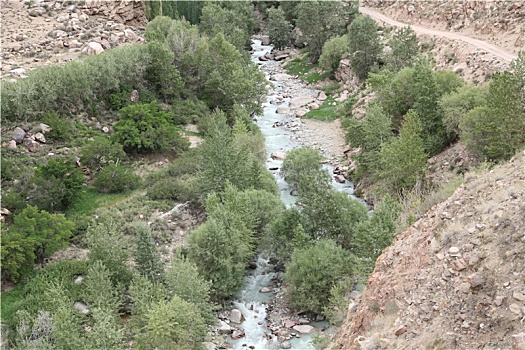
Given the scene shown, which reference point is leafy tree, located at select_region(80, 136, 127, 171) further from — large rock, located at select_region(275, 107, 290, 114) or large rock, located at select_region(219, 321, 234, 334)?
large rock, located at select_region(275, 107, 290, 114)

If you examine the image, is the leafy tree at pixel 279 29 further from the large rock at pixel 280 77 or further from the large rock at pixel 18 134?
the large rock at pixel 18 134

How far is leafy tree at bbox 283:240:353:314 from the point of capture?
31438 millimetres

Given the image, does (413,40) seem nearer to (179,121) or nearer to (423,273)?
(179,121)

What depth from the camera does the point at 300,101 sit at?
70062 mm

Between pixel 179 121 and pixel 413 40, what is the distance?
27235 millimetres

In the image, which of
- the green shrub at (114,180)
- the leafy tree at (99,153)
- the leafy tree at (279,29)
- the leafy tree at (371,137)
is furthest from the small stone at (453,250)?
the leafy tree at (279,29)

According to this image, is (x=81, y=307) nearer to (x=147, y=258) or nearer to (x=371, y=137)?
(x=147, y=258)

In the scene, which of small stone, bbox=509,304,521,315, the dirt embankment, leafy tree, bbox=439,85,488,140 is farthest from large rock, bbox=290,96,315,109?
small stone, bbox=509,304,521,315

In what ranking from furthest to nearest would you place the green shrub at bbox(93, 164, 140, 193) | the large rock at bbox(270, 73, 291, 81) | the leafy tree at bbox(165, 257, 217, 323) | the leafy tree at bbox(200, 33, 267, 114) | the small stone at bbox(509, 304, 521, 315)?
the large rock at bbox(270, 73, 291, 81) < the leafy tree at bbox(200, 33, 267, 114) < the green shrub at bbox(93, 164, 140, 193) < the leafy tree at bbox(165, 257, 217, 323) < the small stone at bbox(509, 304, 521, 315)

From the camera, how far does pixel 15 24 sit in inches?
2370

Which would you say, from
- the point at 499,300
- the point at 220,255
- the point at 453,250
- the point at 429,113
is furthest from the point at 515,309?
the point at 429,113

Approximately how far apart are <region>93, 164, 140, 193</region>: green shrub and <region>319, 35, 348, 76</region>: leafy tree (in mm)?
39166

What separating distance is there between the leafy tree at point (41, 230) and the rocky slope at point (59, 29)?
20.9 m

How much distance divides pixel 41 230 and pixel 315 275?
17.8 metres
